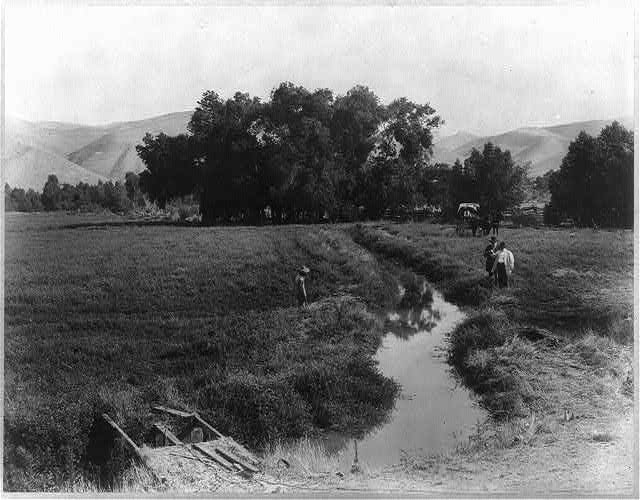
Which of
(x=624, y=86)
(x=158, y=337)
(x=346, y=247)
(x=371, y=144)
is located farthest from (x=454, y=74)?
(x=158, y=337)

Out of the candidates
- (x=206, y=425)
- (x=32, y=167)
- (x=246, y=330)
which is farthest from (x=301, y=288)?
(x=32, y=167)

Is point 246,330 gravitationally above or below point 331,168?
below

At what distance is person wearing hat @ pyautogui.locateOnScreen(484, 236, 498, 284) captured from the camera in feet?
33.6

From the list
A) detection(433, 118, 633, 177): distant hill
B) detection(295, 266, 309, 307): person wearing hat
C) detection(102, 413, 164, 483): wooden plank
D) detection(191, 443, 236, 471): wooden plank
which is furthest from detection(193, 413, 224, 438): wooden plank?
detection(433, 118, 633, 177): distant hill

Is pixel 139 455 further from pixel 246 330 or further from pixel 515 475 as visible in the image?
pixel 515 475

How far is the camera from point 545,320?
923cm

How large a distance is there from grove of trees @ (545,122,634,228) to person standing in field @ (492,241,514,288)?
0.90m

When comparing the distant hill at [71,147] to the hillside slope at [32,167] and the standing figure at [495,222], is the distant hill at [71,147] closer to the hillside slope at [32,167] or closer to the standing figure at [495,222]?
the hillside slope at [32,167]

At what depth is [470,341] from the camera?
9516 mm

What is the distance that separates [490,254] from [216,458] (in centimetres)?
629

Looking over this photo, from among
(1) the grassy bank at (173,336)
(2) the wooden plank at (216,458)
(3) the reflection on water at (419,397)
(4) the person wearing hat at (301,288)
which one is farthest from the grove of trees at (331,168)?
(2) the wooden plank at (216,458)

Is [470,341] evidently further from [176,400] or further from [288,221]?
[176,400]

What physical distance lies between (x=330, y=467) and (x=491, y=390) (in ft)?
9.77

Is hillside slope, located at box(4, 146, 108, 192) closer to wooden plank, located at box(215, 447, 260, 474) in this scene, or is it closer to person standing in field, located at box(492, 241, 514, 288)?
wooden plank, located at box(215, 447, 260, 474)
